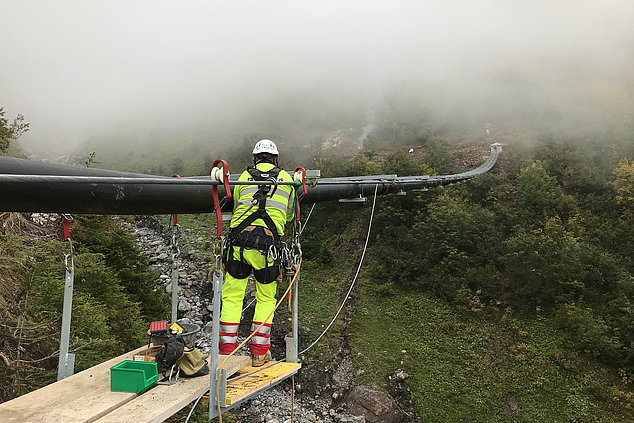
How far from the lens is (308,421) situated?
8.19 m

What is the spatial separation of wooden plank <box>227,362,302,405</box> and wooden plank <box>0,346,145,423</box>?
21.7 inches

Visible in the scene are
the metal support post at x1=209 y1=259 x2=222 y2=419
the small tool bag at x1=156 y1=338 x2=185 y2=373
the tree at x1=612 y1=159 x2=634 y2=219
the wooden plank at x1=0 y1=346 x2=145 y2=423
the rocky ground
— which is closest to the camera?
the wooden plank at x1=0 y1=346 x2=145 y2=423

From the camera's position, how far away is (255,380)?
9.12 feet

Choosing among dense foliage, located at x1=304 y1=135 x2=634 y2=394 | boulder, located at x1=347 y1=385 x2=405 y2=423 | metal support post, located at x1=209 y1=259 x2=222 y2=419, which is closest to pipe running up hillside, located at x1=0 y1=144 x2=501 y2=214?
metal support post, located at x1=209 y1=259 x2=222 y2=419

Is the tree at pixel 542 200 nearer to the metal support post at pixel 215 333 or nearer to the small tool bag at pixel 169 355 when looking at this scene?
the small tool bag at pixel 169 355

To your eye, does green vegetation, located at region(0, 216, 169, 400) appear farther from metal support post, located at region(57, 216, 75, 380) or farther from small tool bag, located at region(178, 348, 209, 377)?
small tool bag, located at region(178, 348, 209, 377)

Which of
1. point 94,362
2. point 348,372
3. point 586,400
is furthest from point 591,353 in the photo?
point 94,362

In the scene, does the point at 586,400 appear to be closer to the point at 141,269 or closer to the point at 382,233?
the point at 382,233

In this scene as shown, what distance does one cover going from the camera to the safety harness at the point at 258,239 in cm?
301

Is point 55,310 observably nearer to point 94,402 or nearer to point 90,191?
point 94,402

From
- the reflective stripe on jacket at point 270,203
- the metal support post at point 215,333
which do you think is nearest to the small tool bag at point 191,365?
the metal support post at point 215,333

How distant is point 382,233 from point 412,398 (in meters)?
5.66

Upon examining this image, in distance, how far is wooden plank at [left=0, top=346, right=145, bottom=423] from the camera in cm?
190

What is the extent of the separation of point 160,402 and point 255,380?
2.40 ft
